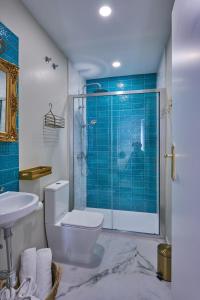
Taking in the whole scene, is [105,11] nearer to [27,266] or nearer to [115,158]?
[115,158]

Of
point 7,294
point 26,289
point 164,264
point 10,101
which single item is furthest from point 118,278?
point 10,101

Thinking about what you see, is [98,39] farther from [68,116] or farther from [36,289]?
[36,289]

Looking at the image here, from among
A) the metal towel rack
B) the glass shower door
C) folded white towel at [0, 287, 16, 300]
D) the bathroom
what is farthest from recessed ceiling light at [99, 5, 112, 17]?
folded white towel at [0, 287, 16, 300]

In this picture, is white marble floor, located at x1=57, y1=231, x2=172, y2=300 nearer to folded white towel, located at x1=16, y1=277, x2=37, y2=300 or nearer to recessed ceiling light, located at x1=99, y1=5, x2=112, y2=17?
folded white towel, located at x1=16, y1=277, x2=37, y2=300

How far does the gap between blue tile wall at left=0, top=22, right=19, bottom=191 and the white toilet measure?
0.48m

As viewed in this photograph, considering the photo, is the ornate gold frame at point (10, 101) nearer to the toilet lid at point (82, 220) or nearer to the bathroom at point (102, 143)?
the bathroom at point (102, 143)

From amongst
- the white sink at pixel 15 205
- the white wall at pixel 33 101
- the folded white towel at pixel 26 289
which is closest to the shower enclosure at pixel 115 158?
the white wall at pixel 33 101

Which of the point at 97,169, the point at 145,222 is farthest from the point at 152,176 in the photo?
the point at 97,169

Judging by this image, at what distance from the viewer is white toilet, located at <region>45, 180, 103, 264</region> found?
→ 1.89 meters

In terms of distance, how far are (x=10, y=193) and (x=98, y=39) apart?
1980mm

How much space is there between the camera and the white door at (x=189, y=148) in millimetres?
739

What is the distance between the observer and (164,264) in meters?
1.73

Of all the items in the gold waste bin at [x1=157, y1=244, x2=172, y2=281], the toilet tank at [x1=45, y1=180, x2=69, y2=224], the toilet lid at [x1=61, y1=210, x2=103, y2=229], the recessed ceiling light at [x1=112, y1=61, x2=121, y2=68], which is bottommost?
the gold waste bin at [x1=157, y1=244, x2=172, y2=281]

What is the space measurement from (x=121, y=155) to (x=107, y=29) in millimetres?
1752
